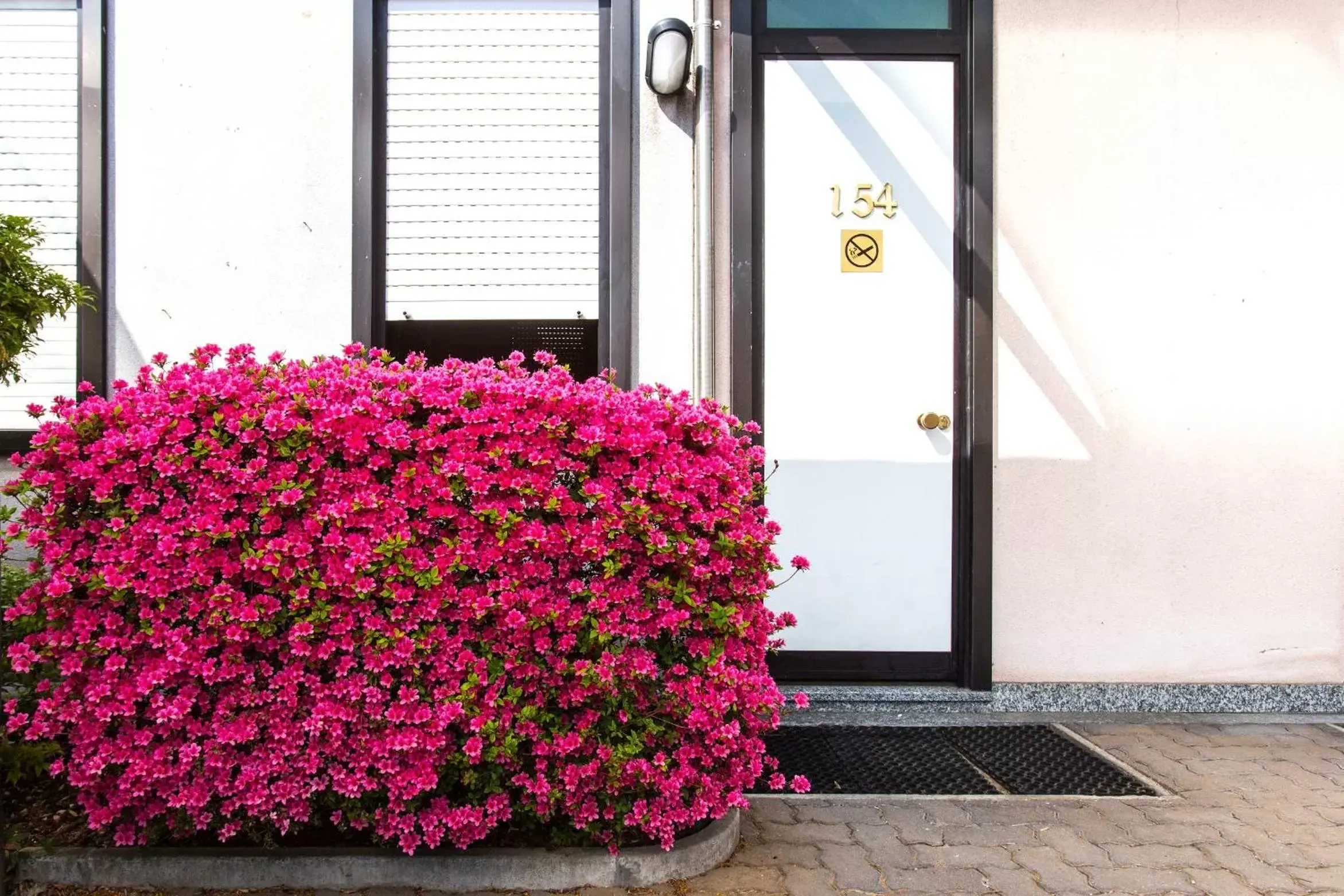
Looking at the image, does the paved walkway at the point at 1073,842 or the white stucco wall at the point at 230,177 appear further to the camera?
the white stucco wall at the point at 230,177

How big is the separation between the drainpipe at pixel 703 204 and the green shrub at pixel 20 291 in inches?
92.6

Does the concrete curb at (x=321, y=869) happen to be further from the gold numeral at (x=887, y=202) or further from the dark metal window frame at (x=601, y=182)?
the gold numeral at (x=887, y=202)

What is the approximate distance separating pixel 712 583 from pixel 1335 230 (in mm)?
3568

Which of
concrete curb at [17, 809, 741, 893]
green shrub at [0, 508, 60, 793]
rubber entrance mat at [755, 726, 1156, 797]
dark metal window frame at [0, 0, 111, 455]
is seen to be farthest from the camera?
dark metal window frame at [0, 0, 111, 455]

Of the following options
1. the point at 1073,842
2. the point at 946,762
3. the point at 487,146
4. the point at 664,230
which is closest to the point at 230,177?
the point at 487,146

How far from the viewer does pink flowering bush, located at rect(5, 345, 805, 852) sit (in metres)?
2.41

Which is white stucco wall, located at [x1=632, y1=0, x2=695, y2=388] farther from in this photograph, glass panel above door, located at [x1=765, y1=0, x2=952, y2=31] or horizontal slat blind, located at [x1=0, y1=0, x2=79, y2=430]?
horizontal slat blind, located at [x1=0, y1=0, x2=79, y2=430]

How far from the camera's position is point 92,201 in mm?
3859

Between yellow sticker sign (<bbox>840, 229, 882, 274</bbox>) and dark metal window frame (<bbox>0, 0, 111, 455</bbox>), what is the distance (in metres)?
3.22

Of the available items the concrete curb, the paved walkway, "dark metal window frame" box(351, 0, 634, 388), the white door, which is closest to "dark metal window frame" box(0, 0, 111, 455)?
"dark metal window frame" box(351, 0, 634, 388)

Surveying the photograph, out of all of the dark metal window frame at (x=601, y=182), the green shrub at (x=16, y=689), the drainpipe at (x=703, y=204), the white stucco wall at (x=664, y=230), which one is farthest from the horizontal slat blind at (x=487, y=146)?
the green shrub at (x=16, y=689)

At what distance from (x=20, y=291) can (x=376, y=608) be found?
5.38 ft

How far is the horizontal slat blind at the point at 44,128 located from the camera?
153 inches

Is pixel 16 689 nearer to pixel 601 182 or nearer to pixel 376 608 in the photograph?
pixel 376 608
